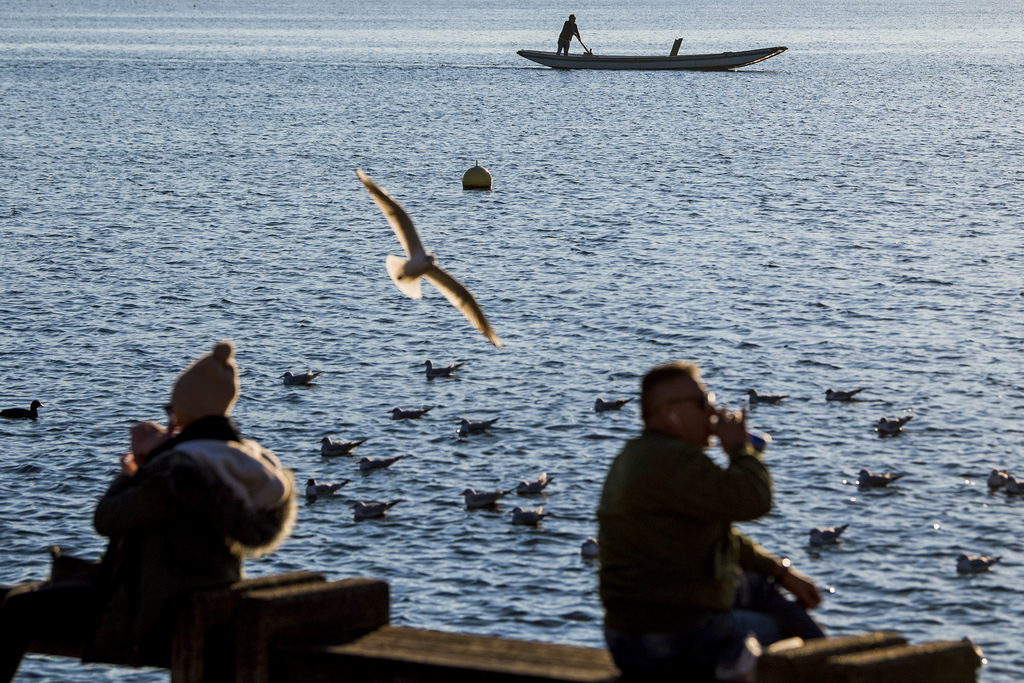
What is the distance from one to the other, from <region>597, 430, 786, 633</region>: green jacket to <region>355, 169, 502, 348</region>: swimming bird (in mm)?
5680

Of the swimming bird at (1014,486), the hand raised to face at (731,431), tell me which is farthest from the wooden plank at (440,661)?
the swimming bird at (1014,486)

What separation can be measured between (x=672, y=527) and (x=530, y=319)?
67.2 feet

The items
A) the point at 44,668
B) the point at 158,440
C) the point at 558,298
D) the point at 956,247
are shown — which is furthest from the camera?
the point at 956,247

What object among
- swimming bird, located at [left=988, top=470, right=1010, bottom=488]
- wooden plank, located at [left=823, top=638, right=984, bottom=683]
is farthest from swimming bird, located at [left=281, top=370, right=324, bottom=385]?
wooden plank, located at [left=823, top=638, right=984, bottom=683]

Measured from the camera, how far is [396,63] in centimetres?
10250

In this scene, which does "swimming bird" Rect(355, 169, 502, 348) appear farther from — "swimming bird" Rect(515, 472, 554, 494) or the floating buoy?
the floating buoy

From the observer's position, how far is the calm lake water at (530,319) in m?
14.8

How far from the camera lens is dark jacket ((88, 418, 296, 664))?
227 inches

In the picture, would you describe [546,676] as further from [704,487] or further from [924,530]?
[924,530]

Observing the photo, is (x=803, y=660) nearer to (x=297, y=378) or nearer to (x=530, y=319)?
(x=297, y=378)

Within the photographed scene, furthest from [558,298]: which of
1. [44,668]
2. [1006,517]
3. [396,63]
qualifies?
[396,63]

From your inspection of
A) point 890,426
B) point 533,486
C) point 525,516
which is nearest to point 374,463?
point 533,486

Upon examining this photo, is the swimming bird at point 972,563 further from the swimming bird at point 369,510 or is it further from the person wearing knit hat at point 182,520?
the person wearing knit hat at point 182,520

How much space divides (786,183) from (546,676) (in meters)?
41.1
